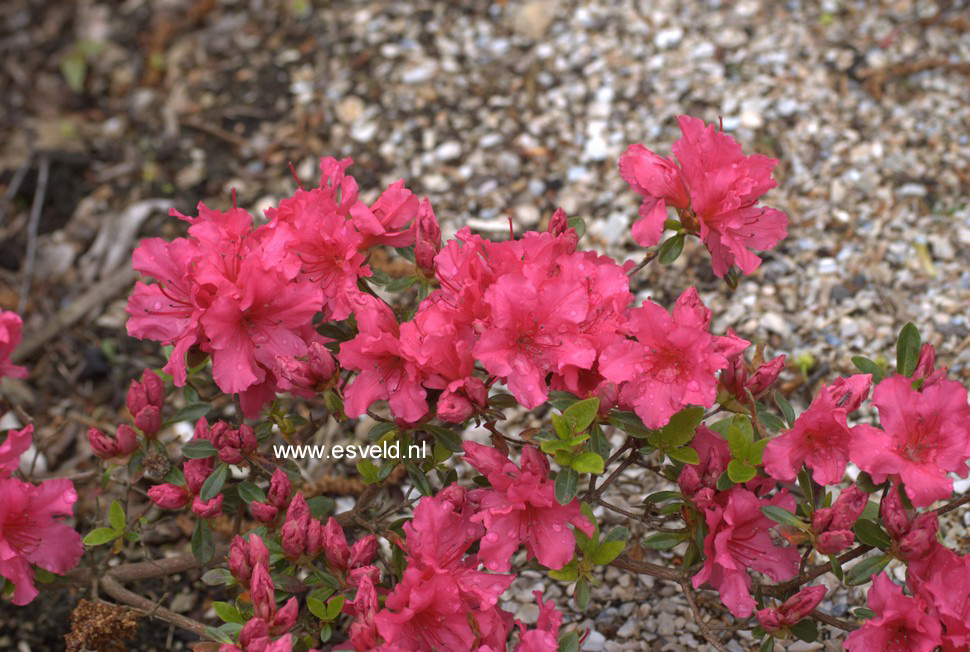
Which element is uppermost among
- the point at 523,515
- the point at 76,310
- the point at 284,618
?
the point at 523,515

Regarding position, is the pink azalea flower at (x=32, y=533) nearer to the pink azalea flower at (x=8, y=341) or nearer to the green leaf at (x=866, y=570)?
the pink azalea flower at (x=8, y=341)

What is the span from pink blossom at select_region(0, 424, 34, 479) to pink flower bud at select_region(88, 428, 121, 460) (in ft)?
0.39

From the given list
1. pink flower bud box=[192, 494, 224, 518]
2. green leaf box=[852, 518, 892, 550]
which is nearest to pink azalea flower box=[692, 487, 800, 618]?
green leaf box=[852, 518, 892, 550]

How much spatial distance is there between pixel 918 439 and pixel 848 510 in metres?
0.17

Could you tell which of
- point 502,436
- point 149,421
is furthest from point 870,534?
point 149,421

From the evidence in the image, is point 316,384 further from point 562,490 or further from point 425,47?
point 425,47

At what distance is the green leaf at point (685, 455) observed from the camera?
5.81 ft

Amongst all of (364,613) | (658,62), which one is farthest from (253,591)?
(658,62)

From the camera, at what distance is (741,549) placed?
1783 millimetres

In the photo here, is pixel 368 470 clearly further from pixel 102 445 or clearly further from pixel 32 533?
pixel 32 533

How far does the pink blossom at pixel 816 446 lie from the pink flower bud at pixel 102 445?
128 centimetres

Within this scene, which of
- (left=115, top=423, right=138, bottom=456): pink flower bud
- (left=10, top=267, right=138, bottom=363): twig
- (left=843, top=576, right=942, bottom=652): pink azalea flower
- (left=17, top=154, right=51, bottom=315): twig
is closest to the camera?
(left=843, top=576, right=942, bottom=652): pink azalea flower

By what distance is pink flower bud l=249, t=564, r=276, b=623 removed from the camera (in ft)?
5.46

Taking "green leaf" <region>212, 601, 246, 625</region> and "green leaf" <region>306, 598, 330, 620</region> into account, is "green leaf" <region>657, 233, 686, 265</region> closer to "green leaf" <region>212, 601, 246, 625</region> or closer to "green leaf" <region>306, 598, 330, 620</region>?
"green leaf" <region>306, 598, 330, 620</region>
